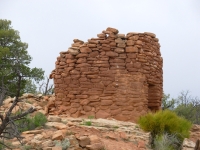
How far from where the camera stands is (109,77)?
9852 millimetres

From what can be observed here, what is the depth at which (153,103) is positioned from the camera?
35.2 ft

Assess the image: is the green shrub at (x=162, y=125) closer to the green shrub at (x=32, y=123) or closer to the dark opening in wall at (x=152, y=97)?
the dark opening in wall at (x=152, y=97)

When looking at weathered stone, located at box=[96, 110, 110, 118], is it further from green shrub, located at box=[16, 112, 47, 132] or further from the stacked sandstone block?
green shrub, located at box=[16, 112, 47, 132]

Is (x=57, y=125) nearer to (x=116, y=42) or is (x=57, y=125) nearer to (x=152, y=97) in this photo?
(x=116, y=42)

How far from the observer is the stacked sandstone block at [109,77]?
31.9ft

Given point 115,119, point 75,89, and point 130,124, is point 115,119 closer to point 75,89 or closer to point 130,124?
point 130,124

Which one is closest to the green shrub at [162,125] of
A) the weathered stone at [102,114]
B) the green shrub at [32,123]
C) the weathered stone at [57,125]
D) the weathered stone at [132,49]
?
the weathered stone at [102,114]

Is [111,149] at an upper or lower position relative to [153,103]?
lower

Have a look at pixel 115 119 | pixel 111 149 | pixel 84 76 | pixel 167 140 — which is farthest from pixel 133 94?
pixel 111 149

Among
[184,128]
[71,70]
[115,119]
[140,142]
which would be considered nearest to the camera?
[140,142]

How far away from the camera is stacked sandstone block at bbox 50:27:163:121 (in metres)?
9.71

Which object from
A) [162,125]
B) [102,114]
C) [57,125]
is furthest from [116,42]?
[57,125]

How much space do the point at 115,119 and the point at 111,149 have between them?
268 centimetres

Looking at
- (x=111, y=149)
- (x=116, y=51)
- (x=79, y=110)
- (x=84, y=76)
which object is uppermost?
(x=116, y=51)
